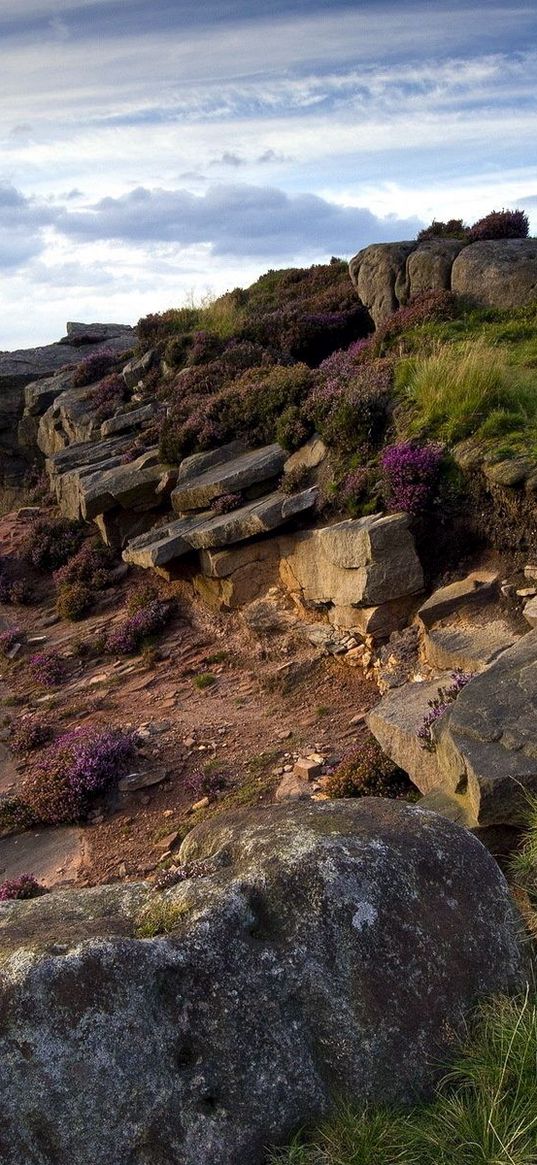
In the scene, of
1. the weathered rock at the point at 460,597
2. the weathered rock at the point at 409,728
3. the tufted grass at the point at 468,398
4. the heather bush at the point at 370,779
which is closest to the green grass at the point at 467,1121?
the weathered rock at the point at 409,728

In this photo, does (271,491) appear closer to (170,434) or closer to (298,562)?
(298,562)

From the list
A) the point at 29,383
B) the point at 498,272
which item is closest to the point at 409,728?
the point at 498,272

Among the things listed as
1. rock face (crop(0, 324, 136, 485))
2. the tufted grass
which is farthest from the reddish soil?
rock face (crop(0, 324, 136, 485))

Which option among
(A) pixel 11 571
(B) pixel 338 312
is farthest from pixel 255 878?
(B) pixel 338 312

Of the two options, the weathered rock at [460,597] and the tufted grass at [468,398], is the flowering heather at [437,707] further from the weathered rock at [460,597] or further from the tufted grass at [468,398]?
the tufted grass at [468,398]

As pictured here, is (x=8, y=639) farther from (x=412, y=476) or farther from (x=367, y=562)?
(x=412, y=476)

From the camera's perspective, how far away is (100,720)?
14555 millimetres

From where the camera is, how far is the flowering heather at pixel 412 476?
527 inches

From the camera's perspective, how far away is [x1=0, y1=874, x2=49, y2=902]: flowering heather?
989cm

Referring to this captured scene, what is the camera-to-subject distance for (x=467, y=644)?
37.4 feet

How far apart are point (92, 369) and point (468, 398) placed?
17475 millimetres

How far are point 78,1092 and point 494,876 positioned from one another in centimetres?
274

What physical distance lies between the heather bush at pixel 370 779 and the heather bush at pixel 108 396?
55.5ft

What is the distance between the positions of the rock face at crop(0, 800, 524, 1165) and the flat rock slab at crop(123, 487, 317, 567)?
10177mm
